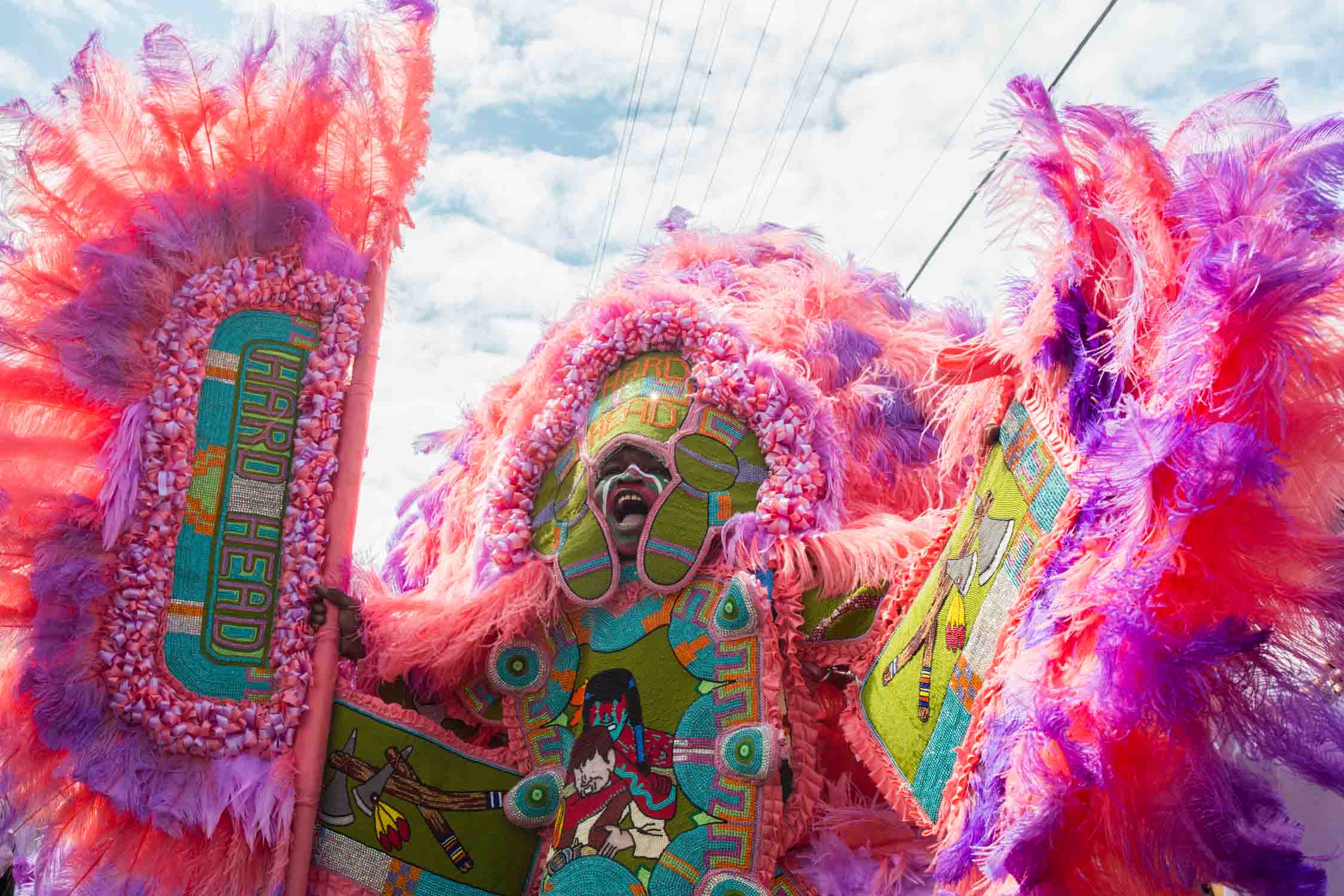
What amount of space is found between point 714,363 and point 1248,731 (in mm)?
1431

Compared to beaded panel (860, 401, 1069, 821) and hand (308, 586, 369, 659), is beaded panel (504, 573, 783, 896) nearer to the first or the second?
beaded panel (860, 401, 1069, 821)

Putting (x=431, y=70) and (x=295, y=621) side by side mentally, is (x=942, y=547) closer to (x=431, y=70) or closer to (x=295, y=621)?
(x=295, y=621)

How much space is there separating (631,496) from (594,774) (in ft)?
1.79

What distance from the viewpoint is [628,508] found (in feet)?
8.13

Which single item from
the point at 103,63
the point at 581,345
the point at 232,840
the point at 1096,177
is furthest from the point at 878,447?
the point at 103,63

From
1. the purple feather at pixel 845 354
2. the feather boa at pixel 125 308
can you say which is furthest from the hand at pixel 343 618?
the purple feather at pixel 845 354

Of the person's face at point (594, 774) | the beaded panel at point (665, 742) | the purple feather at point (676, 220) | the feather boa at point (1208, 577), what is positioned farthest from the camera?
the purple feather at point (676, 220)

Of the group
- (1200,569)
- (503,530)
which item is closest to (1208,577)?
(1200,569)

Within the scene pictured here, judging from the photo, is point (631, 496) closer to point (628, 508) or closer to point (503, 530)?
point (628, 508)

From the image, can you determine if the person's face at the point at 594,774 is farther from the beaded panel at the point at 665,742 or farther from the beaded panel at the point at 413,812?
the beaded panel at the point at 413,812

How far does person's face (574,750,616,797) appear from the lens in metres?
2.31

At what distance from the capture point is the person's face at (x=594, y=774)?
2307mm

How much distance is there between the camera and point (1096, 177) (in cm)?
169

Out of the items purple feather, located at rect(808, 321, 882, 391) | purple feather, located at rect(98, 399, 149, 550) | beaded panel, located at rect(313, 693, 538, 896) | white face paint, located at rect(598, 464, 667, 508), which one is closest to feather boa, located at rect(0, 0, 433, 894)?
purple feather, located at rect(98, 399, 149, 550)
